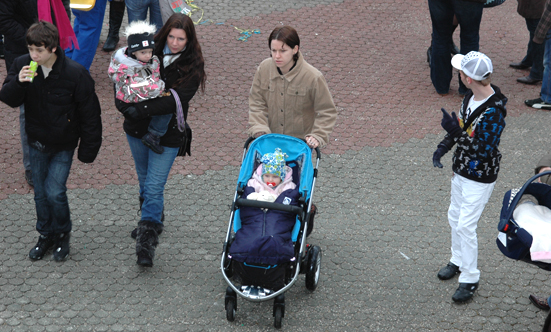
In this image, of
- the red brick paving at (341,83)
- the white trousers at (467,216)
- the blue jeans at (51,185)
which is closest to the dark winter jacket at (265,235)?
the white trousers at (467,216)

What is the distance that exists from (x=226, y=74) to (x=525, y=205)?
5.66m

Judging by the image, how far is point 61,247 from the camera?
234 inches

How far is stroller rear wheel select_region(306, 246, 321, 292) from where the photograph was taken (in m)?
5.56

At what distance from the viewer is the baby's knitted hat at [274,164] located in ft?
18.5

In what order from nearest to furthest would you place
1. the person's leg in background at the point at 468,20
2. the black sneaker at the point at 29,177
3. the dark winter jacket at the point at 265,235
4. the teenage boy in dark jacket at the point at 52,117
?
the dark winter jacket at the point at 265,235 → the teenage boy in dark jacket at the point at 52,117 → the black sneaker at the point at 29,177 → the person's leg in background at the point at 468,20

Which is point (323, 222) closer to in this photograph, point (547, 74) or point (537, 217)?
point (537, 217)

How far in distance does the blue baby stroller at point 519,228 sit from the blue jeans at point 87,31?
6.17 m

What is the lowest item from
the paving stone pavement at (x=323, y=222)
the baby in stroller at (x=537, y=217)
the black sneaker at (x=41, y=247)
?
the paving stone pavement at (x=323, y=222)

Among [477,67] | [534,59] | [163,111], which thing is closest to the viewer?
[477,67]

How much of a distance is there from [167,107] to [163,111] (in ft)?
0.16

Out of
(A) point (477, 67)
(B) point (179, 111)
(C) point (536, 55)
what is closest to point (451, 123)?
(A) point (477, 67)

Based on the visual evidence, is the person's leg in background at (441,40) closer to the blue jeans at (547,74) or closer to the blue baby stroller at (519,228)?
the blue jeans at (547,74)

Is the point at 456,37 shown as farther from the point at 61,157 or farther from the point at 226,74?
the point at 61,157

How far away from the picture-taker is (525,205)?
15.8ft
